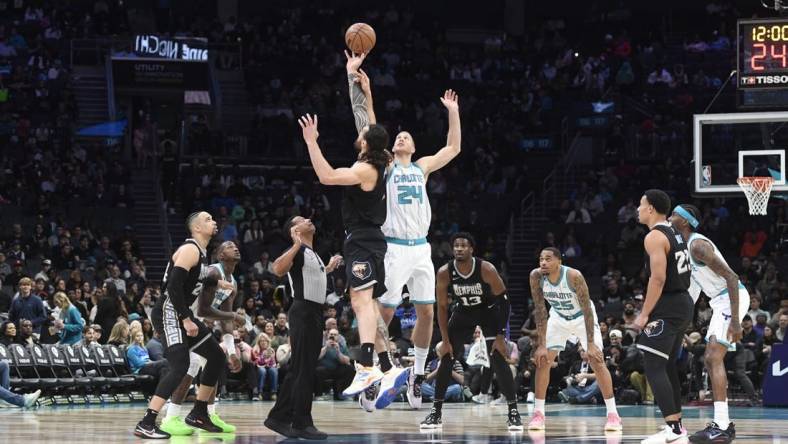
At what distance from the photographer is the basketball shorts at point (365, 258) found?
37.4 ft

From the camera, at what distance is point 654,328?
11.3 metres

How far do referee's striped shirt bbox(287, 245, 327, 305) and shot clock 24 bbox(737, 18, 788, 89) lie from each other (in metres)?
9.48

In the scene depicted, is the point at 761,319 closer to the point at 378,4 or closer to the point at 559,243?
the point at 559,243

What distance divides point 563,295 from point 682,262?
2918 millimetres

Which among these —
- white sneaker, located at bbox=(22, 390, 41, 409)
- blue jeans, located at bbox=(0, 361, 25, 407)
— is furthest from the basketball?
white sneaker, located at bbox=(22, 390, 41, 409)

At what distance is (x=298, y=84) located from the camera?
3428 cm

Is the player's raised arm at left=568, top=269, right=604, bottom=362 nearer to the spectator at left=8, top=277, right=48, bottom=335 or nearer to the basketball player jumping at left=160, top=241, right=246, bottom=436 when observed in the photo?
the basketball player jumping at left=160, top=241, right=246, bottom=436

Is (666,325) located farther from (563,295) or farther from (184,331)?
(184,331)

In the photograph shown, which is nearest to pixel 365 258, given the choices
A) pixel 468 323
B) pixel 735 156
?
pixel 468 323

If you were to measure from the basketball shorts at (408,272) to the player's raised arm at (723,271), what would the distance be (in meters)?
2.50

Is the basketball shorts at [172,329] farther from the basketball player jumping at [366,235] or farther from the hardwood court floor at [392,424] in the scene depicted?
the basketball player jumping at [366,235]

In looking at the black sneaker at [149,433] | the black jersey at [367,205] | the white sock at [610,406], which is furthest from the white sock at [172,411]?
the white sock at [610,406]

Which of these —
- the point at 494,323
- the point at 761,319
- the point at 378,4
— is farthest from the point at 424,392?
the point at 378,4

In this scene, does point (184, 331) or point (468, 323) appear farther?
point (468, 323)
